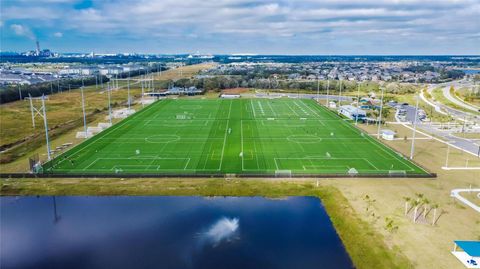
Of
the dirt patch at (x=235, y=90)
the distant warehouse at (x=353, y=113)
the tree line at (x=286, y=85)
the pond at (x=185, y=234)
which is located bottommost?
the pond at (x=185, y=234)

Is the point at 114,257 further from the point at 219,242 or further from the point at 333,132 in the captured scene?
the point at 333,132

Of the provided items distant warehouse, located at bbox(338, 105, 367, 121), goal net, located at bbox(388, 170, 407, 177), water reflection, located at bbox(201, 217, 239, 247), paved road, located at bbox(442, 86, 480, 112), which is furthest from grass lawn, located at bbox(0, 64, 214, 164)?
paved road, located at bbox(442, 86, 480, 112)

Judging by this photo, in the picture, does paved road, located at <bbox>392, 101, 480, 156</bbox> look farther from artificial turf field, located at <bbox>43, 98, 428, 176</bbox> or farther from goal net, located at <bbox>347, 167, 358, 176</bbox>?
goal net, located at <bbox>347, 167, 358, 176</bbox>

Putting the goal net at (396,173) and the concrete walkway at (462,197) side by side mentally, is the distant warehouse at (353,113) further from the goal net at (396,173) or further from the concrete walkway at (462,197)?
the concrete walkway at (462,197)

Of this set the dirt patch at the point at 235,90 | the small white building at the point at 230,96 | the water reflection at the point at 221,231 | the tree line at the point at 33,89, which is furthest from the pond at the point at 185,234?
the dirt patch at the point at 235,90

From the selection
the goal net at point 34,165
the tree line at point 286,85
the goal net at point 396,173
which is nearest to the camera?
the goal net at point 34,165

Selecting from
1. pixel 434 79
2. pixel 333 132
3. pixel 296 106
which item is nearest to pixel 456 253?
pixel 333 132
